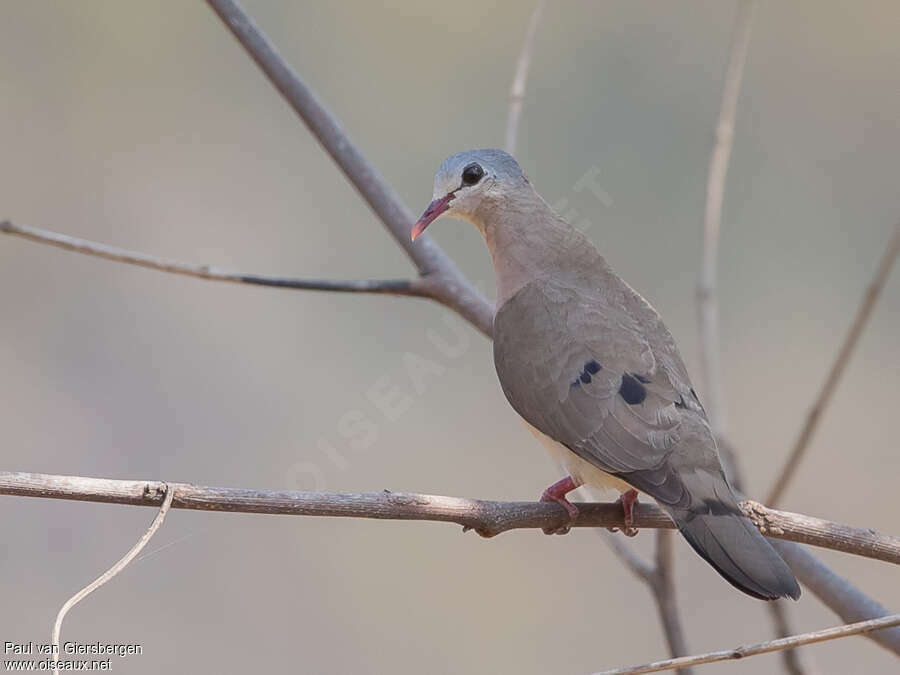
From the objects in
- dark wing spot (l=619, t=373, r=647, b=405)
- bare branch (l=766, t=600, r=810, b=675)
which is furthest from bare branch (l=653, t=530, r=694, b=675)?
dark wing spot (l=619, t=373, r=647, b=405)

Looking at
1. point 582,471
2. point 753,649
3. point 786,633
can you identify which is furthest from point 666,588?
point 753,649

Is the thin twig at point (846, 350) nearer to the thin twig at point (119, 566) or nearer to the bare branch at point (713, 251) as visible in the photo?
the bare branch at point (713, 251)

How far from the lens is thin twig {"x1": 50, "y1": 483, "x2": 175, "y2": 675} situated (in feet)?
4.50

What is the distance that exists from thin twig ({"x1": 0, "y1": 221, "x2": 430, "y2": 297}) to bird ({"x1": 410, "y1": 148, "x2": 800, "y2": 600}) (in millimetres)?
211

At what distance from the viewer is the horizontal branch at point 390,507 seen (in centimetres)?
141

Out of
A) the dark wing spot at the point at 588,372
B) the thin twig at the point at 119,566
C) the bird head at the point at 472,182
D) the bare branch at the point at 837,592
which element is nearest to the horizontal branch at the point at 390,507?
the thin twig at the point at 119,566

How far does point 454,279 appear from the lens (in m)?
2.48

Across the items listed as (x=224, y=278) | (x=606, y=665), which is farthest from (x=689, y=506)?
(x=606, y=665)

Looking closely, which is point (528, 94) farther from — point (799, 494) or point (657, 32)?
point (799, 494)

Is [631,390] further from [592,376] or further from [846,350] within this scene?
[846,350]

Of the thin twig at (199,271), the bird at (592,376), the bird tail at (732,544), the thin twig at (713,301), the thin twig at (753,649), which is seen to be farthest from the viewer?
the thin twig at (713,301)

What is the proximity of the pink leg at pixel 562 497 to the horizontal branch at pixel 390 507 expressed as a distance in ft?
0.04

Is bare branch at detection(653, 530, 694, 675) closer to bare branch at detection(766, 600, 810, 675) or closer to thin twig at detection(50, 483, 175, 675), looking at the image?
bare branch at detection(766, 600, 810, 675)

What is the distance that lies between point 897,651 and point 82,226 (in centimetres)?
332
